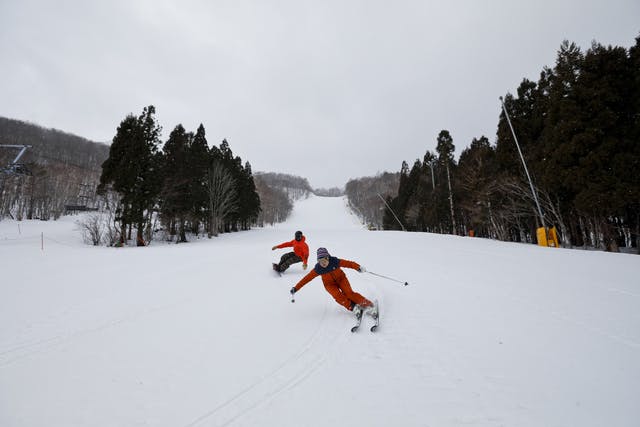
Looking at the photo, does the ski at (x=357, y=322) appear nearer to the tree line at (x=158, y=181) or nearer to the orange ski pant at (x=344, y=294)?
the orange ski pant at (x=344, y=294)

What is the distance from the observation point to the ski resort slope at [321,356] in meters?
2.21

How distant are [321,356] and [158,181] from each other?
2200 cm

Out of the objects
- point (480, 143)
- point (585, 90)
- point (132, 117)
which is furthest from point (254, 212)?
point (585, 90)

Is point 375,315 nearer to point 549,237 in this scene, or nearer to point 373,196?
point 549,237

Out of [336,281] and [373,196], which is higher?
[373,196]

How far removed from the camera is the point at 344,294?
4.67 metres

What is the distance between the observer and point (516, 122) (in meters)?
18.6

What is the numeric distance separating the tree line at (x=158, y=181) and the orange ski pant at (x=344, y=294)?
63.8 ft

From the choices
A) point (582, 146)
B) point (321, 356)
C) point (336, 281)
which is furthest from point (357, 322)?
point (582, 146)

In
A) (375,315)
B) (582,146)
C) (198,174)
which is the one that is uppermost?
(198,174)

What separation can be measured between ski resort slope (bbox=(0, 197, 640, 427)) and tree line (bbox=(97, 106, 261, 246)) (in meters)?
15.1

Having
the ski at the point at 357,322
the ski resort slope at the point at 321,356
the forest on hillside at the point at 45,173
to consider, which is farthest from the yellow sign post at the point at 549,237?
the forest on hillside at the point at 45,173

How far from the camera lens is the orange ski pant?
14.8ft

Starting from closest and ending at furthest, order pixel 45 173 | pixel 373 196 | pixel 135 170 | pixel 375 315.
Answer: pixel 375 315
pixel 135 170
pixel 45 173
pixel 373 196
